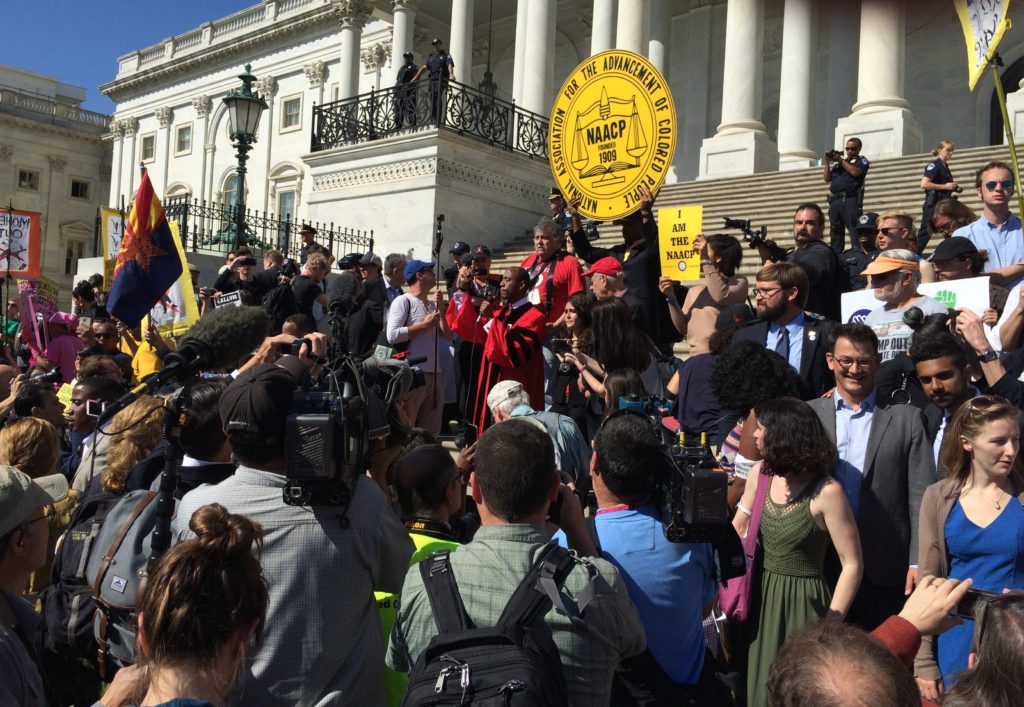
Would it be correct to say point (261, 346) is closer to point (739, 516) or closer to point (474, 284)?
point (739, 516)

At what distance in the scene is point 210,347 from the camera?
315 centimetres

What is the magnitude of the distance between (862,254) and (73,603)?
659cm

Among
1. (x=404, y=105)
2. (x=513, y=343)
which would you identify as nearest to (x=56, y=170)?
(x=404, y=105)

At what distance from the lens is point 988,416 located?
3305 mm

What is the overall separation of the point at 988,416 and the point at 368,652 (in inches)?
91.0

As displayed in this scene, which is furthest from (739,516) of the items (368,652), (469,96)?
(469,96)

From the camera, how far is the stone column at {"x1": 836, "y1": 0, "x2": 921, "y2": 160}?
18703 mm

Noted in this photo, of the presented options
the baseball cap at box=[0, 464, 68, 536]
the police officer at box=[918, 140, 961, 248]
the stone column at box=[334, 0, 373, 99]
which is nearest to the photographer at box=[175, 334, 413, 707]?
the baseball cap at box=[0, 464, 68, 536]

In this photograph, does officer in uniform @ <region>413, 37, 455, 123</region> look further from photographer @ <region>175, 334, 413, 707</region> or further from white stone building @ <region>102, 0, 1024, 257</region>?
photographer @ <region>175, 334, 413, 707</region>

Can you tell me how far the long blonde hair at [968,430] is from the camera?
3.31 m

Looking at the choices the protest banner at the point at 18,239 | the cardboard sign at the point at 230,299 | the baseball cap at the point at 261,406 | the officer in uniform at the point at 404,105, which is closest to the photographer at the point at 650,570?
the baseball cap at the point at 261,406

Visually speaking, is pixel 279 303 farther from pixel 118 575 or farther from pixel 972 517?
pixel 972 517

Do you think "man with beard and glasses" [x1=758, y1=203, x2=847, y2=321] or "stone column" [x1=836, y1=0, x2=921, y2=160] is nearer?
"man with beard and glasses" [x1=758, y1=203, x2=847, y2=321]

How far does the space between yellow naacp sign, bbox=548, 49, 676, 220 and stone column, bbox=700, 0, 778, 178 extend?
13766mm
